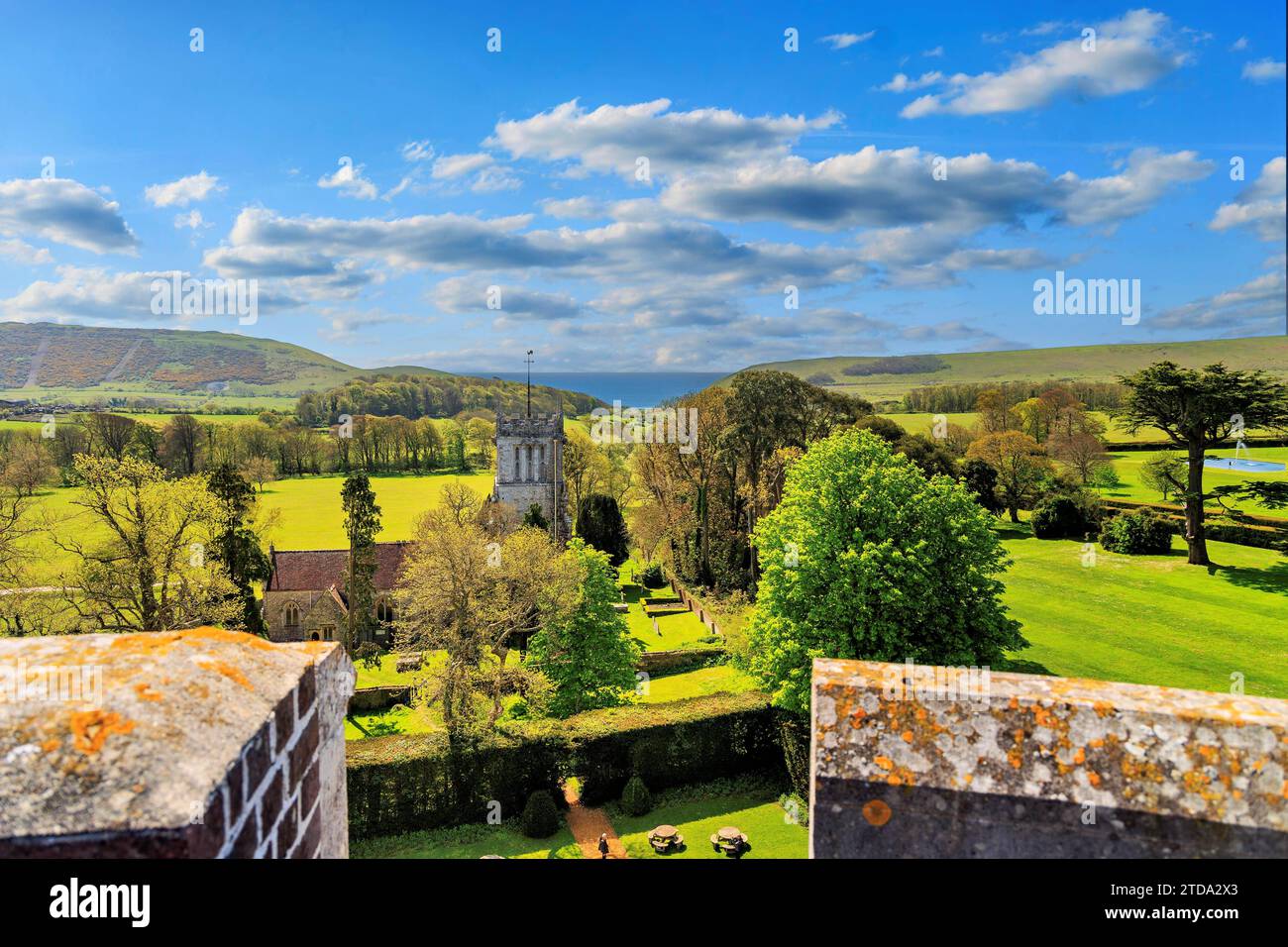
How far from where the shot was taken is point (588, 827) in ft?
70.8

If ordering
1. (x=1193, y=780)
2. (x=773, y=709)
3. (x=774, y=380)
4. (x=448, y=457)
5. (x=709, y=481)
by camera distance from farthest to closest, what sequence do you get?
1. (x=448, y=457)
2. (x=709, y=481)
3. (x=774, y=380)
4. (x=773, y=709)
5. (x=1193, y=780)

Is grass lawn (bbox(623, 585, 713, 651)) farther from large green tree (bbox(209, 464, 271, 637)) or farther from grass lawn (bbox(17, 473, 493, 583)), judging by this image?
large green tree (bbox(209, 464, 271, 637))

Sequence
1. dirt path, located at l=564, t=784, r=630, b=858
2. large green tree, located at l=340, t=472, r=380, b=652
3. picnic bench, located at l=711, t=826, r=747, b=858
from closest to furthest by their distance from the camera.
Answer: picnic bench, located at l=711, t=826, r=747, b=858, dirt path, located at l=564, t=784, r=630, b=858, large green tree, located at l=340, t=472, r=380, b=652

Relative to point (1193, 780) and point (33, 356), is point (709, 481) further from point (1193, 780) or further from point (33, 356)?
point (33, 356)

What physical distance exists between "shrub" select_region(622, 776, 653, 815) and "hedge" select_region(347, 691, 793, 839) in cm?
69

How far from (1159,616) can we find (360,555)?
39611mm

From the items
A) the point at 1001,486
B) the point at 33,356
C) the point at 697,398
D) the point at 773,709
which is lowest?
the point at 773,709

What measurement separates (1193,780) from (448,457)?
4062 inches

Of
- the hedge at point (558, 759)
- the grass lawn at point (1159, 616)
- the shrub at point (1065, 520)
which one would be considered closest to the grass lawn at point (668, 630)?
the grass lawn at point (1159, 616)

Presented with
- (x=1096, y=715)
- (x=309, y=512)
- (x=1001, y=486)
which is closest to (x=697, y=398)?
(x=1001, y=486)

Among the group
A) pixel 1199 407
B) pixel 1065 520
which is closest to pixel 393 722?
pixel 1199 407

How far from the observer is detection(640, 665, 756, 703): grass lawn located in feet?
107

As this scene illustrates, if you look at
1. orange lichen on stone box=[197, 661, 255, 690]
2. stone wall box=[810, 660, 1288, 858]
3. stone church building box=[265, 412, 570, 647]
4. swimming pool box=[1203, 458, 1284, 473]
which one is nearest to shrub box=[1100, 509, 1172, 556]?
swimming pool box=[1203, 458, 1284, 473]

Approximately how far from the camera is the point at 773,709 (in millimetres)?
24188
